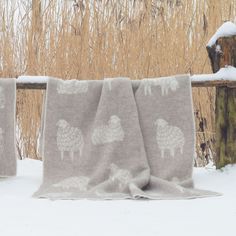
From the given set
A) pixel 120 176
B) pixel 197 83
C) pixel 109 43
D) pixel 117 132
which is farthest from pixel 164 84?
pixel 109 43

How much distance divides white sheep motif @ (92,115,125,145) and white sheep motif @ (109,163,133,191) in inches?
3.6

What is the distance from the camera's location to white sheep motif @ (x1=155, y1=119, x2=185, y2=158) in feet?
5.42

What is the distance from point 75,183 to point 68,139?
173 millimetres

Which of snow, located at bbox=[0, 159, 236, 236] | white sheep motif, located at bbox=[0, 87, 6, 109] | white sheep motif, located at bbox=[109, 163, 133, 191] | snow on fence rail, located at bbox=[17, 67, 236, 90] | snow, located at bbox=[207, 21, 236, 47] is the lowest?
snow, located at bbox=[0, 159, 236, 236]

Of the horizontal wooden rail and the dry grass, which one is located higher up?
the dry grass

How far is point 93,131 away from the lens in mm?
1673

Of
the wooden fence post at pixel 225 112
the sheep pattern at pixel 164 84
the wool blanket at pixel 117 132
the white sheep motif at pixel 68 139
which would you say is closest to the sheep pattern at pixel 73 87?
the wool blanket at pixel 117 132

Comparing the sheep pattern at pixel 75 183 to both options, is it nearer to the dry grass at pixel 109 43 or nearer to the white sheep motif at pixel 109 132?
the white sheep motif at pixel 109 132

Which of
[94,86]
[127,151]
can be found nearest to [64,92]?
[94,86]

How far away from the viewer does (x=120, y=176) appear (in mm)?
1576

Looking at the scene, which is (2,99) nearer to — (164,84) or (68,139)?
(68,139)

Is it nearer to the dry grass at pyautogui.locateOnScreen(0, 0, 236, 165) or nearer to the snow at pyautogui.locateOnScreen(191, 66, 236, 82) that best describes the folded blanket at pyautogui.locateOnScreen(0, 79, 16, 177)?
the snow at pyautogui.locateOnScreen(191, 66, 236, 82)

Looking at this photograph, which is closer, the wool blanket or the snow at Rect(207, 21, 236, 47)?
the wool blanket

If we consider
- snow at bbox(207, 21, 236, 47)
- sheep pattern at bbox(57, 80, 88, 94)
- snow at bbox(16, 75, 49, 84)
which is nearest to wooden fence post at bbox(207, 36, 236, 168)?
snow at bbox(207, 21, 236, 47)
